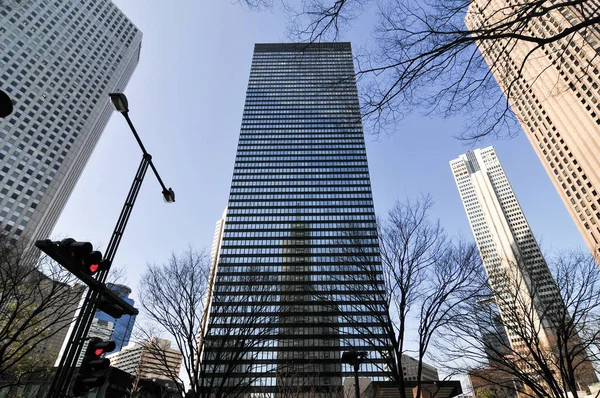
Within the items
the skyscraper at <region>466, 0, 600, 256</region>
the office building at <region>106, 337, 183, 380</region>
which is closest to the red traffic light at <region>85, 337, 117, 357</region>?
the office building at <region>106, 337, 183, 380</region>

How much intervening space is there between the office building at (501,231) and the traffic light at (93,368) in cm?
1371

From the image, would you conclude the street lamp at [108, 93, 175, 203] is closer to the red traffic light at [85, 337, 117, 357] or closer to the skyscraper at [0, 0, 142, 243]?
the red traffic light at [85, 337, 117, 357]

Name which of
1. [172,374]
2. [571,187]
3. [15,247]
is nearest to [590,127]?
[571,187]

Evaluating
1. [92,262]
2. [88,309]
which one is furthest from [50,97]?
[92,262]

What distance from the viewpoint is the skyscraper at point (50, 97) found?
67062 millimetres

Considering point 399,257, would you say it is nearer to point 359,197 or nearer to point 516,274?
point 516,274

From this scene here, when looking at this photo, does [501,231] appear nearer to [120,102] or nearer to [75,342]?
[120,102]

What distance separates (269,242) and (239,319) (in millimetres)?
83494

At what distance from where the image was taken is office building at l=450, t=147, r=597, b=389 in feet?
42.3

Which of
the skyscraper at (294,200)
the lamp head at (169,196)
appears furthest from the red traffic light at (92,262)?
the skyscraper at (294,200)

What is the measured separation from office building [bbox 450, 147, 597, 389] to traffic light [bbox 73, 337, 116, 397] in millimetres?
13709

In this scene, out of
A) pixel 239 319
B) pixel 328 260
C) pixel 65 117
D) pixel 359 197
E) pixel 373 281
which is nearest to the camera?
Result: pixel 373 281

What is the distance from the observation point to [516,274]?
43.7 ft

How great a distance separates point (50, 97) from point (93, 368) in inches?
3972
